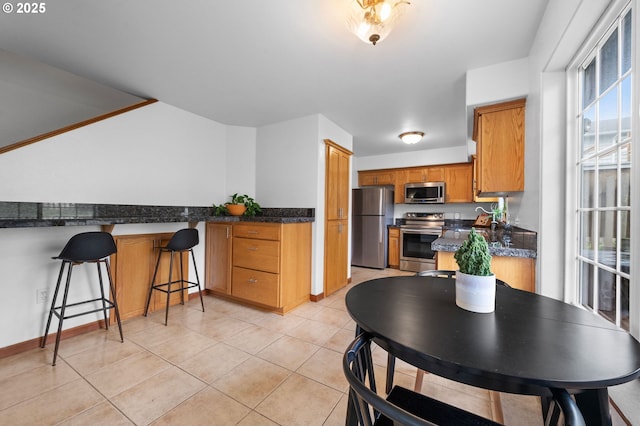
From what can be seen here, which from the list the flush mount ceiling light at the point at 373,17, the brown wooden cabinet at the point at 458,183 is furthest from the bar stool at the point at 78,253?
the brown wooden cabinet at the point at 458,183

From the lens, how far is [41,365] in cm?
176

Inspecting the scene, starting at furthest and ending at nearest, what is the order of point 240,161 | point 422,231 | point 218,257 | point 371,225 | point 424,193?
1. point 371,225
2. point 424,193
3. point 422,231
4. point 240,161
5. point 218,257

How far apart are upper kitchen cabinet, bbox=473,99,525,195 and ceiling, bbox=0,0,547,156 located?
0.40 meters

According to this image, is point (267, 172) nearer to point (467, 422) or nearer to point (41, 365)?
point (41, 365)

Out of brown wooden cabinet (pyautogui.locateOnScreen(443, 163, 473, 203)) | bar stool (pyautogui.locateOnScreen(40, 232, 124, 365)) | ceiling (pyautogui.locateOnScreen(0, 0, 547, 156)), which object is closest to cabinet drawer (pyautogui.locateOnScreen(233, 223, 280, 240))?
bar stool (pyautogui.locateOnScreen(40, 232, 124, 365))

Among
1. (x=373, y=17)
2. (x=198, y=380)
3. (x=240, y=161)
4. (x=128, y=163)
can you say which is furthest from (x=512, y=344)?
(x=240, y=161)

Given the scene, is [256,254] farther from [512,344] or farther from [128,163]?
[512,344]

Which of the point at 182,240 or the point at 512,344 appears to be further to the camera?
the point at 182,240

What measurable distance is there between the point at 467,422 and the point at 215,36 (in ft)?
8.15

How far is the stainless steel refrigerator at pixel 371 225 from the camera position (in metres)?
4.80

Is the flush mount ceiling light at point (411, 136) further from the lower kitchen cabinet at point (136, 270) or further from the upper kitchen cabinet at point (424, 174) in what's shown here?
the lower kitchen cabinet at point (136, 270)

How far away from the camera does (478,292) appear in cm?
89

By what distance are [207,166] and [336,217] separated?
6.12 ft

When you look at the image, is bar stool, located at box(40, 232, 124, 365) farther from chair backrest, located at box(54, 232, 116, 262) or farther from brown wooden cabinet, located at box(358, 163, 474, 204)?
brown wooden cabinet, located at box(358, 163, 474, 204)
